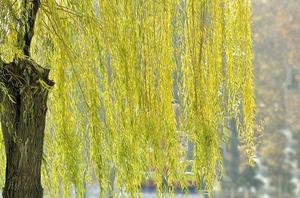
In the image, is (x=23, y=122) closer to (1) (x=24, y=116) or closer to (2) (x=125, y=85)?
(1) (x=24, y=116)

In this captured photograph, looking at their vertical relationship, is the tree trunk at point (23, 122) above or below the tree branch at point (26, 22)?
below

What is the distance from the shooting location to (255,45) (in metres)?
3.59

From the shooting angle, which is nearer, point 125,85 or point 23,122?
point 23,122

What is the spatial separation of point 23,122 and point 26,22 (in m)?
0.25

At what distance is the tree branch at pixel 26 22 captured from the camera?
4.79ft

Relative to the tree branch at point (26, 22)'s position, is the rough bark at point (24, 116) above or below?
below

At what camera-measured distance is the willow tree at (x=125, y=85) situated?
154cm

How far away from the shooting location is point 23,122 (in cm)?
153

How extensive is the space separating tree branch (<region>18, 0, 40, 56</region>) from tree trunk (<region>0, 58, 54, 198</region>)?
0.15ft

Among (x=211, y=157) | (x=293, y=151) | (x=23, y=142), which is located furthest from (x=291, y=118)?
(x=23, y=142)

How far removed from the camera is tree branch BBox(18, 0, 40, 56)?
57.5 inches

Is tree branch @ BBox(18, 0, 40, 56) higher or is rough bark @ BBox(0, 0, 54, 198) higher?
tree branch @ BBox(18, 0, 40, 56)

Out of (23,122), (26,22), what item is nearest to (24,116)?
(23,122)

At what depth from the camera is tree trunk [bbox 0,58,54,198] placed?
1506 millimetres
